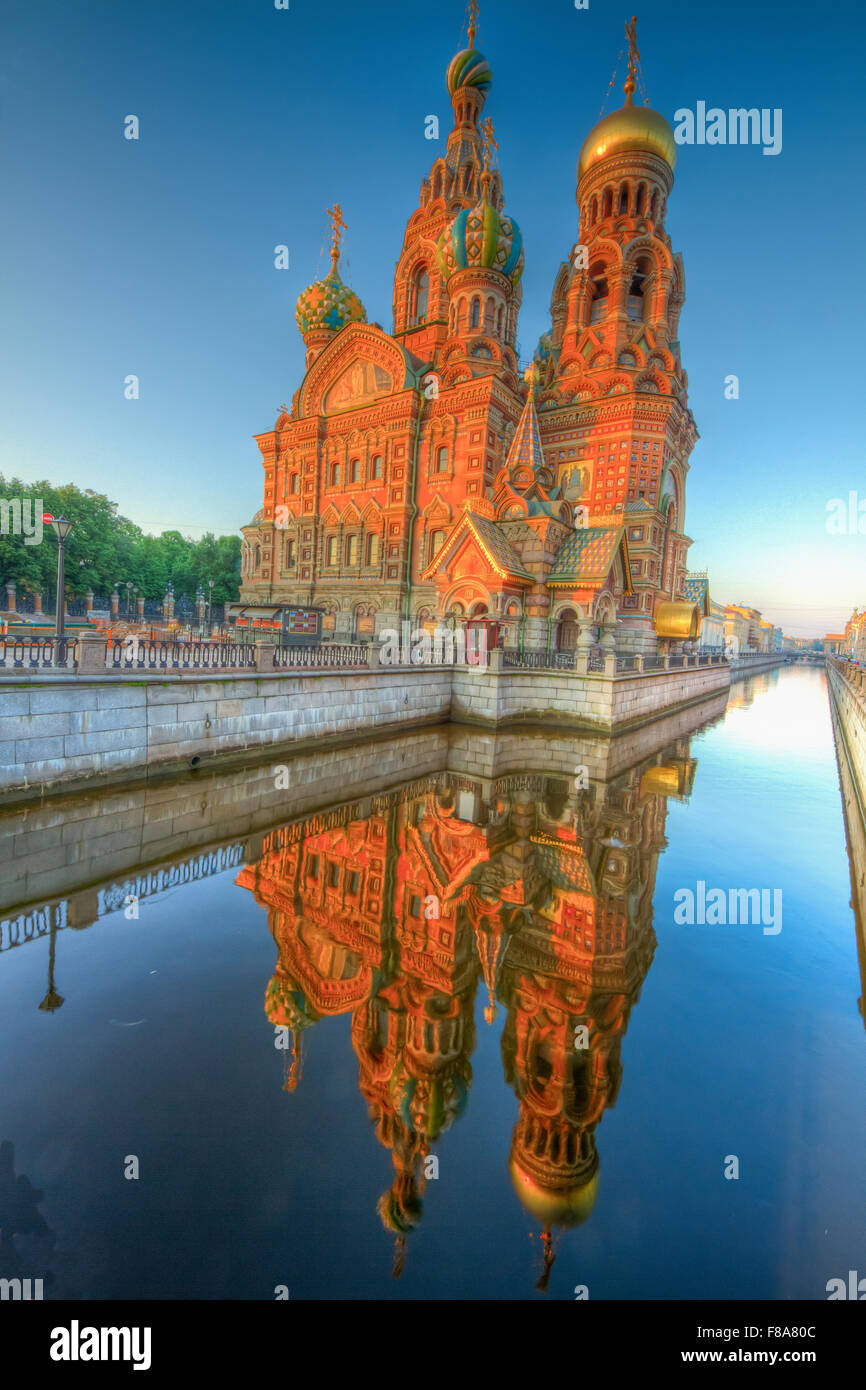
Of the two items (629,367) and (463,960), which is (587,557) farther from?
(463,960)

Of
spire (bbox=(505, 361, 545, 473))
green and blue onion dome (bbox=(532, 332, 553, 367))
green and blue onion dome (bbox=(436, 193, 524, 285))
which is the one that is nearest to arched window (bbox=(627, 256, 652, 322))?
green and blue onion dome (bbox=(532, 332, 553, 367))

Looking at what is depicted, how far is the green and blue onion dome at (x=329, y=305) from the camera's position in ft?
102

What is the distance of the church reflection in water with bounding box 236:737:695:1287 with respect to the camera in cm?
317

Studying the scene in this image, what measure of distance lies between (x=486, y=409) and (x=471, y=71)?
79.1ft

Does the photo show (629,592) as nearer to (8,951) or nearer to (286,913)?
(286,913)

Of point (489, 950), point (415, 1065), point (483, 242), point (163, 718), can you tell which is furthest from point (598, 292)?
point (415, 1065)

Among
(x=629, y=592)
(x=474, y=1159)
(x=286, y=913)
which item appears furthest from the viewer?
(x=629, y=592)

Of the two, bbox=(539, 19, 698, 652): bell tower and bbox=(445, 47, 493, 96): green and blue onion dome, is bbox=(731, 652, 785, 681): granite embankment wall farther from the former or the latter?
bbox=(445, 47, 493, 96): green and blue onion dome

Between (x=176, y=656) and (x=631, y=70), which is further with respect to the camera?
(x=631, y=70)

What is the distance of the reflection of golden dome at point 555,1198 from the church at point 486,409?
18.6 metres

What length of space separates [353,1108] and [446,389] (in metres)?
27.8

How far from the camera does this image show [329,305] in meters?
31.0
